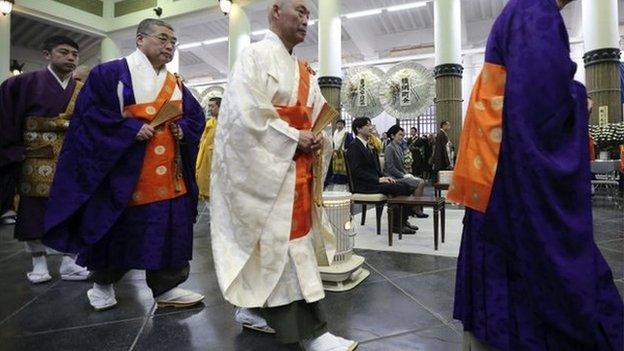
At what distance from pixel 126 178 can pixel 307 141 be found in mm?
1113

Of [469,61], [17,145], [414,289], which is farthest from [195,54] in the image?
[414,289]

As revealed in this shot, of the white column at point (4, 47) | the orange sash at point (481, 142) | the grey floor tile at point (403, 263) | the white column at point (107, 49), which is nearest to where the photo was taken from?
the orange sash at point (481, 142)

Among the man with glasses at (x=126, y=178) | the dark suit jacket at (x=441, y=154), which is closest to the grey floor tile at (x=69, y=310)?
the man with glasses at (x=126, y=178)

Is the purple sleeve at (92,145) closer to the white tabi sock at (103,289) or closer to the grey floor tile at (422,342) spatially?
the white tabi sock at (103,289)

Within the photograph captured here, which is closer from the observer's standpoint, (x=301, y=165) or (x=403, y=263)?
(x=301, y=165)

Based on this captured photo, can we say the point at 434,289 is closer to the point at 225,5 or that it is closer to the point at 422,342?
the point at 422,342

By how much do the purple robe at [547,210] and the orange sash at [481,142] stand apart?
0.19ft

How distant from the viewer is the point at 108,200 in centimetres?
219

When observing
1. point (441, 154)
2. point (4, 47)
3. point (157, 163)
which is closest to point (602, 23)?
point (441, 154)

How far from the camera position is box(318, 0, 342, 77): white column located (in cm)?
907

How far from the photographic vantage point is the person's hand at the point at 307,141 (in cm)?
164

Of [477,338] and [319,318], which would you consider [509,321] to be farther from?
[319,318]

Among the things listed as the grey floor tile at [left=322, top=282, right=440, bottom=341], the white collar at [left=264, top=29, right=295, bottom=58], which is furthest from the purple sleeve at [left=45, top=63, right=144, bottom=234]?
the grey floor tile at [left=322, top=282, right=440, bottom=341]

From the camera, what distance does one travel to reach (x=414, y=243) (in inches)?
156
